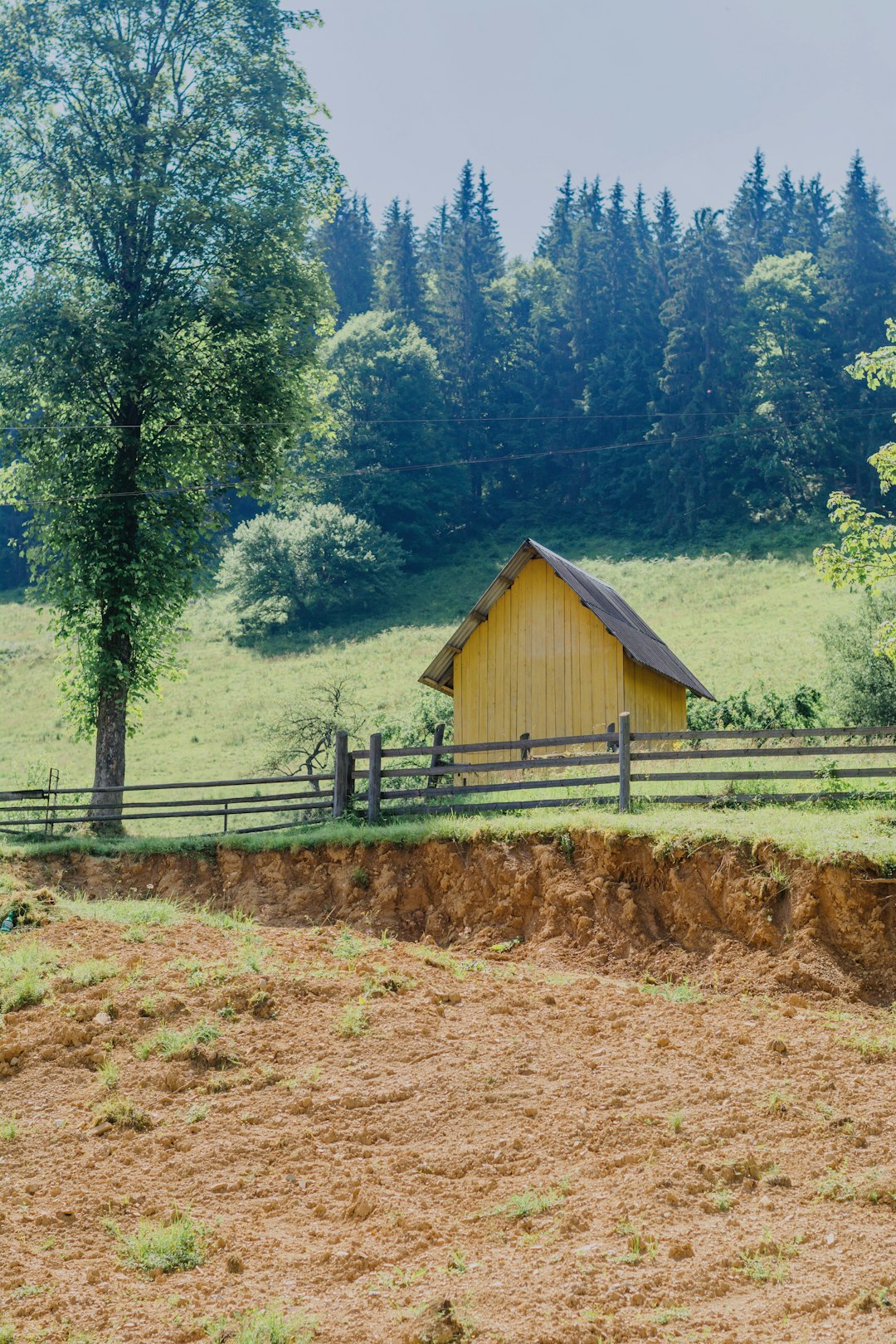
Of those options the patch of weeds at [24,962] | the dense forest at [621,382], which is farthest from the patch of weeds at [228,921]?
the dense forest at [621,382]

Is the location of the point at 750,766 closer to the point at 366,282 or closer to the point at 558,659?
the point at 558,659

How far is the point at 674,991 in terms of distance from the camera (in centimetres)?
1084

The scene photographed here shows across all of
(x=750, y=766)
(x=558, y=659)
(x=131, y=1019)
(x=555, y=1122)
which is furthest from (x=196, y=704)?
(x=555, y=1122)

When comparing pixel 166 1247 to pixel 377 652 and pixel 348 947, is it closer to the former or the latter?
pixel 348 947

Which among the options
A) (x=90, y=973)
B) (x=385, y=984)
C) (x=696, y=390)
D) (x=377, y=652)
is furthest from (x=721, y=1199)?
(x=696, y=390)

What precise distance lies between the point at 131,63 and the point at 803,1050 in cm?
2174

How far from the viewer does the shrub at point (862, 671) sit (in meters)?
28.0

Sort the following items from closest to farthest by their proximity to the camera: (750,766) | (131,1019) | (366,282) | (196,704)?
(131,1019) → (750,766) → (196,704) → (366,282)

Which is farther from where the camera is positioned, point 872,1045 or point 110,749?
point 110,749

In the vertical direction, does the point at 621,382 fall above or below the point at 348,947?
above

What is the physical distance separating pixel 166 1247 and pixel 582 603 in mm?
16179

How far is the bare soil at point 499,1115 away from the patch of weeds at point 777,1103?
0.03 metres

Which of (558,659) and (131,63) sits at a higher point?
(131,63)

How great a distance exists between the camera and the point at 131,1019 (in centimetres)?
1011
